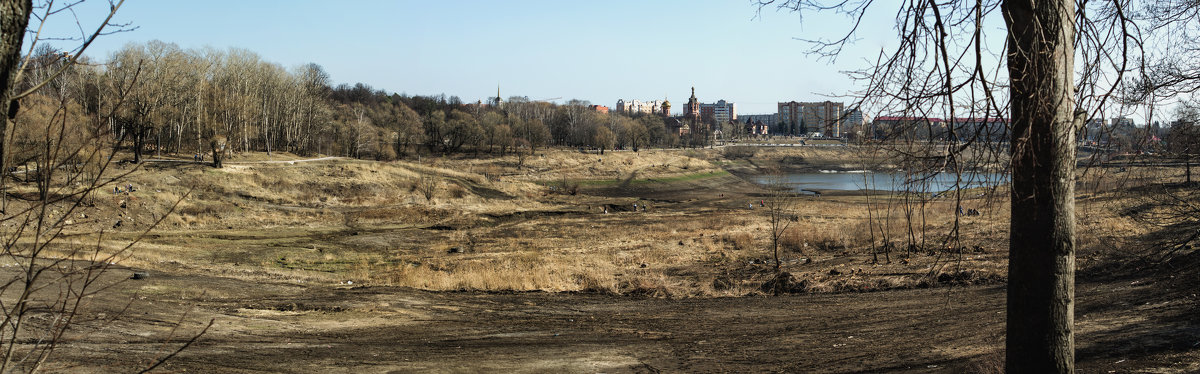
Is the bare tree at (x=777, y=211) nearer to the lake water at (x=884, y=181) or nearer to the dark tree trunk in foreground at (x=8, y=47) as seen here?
the lake water at (x=884, y=181)

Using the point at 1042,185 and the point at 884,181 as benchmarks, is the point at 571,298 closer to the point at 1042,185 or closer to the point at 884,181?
the point at 1042,185

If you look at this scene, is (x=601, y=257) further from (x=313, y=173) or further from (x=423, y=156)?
(x=423, y=156)

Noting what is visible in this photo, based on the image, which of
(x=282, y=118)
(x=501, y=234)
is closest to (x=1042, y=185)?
(x=501, y=234)

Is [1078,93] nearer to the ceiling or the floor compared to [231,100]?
nearer to the floor

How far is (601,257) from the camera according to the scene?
97.8ft

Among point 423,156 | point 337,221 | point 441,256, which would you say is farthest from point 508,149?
point 441,256

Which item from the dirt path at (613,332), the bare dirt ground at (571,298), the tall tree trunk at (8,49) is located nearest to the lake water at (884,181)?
the bare dirt ground at (571,298)

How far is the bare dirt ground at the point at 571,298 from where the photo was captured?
33.6 feet

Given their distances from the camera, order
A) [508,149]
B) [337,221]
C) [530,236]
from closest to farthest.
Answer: [530,236] → [337,221] → [508,149]

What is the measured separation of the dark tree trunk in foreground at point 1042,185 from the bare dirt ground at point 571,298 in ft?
1.05

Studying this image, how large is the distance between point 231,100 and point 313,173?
1209cm

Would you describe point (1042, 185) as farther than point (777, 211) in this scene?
No

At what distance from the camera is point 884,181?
8062 cm

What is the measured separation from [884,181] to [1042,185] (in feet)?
271
